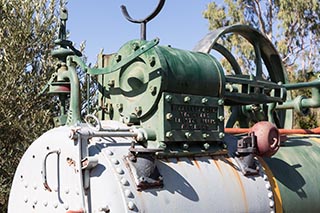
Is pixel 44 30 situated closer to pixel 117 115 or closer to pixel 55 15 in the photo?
pixel 55 15

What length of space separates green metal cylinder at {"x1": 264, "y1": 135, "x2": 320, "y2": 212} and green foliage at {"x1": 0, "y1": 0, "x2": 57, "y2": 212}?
3.66 meters

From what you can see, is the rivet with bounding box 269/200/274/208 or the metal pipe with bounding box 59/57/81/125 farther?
the rivet with bounding box 269/200/274/208

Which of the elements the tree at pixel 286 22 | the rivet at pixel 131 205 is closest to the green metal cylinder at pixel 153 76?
the rivet at pixel 131 205

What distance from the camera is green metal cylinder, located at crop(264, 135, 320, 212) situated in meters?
3.86

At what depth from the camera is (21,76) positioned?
7039mm

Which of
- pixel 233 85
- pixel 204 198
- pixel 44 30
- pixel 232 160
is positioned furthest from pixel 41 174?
pixel 44 30

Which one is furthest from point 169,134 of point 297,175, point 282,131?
point 282,131

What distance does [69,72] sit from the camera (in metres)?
3.46

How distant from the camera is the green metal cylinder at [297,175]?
3.86 meters

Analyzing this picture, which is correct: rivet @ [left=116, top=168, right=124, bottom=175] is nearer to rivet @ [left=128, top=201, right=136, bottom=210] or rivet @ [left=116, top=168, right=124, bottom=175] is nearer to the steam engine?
the steam engine

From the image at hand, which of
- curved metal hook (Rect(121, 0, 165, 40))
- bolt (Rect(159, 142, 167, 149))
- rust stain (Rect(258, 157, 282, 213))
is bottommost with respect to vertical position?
rust stain (Rect(258, 157, 282, 213))

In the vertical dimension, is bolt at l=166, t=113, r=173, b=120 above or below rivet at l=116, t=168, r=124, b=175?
above

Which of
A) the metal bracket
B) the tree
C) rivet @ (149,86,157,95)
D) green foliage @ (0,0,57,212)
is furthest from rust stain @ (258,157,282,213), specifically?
the tree

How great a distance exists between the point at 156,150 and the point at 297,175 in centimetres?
154
